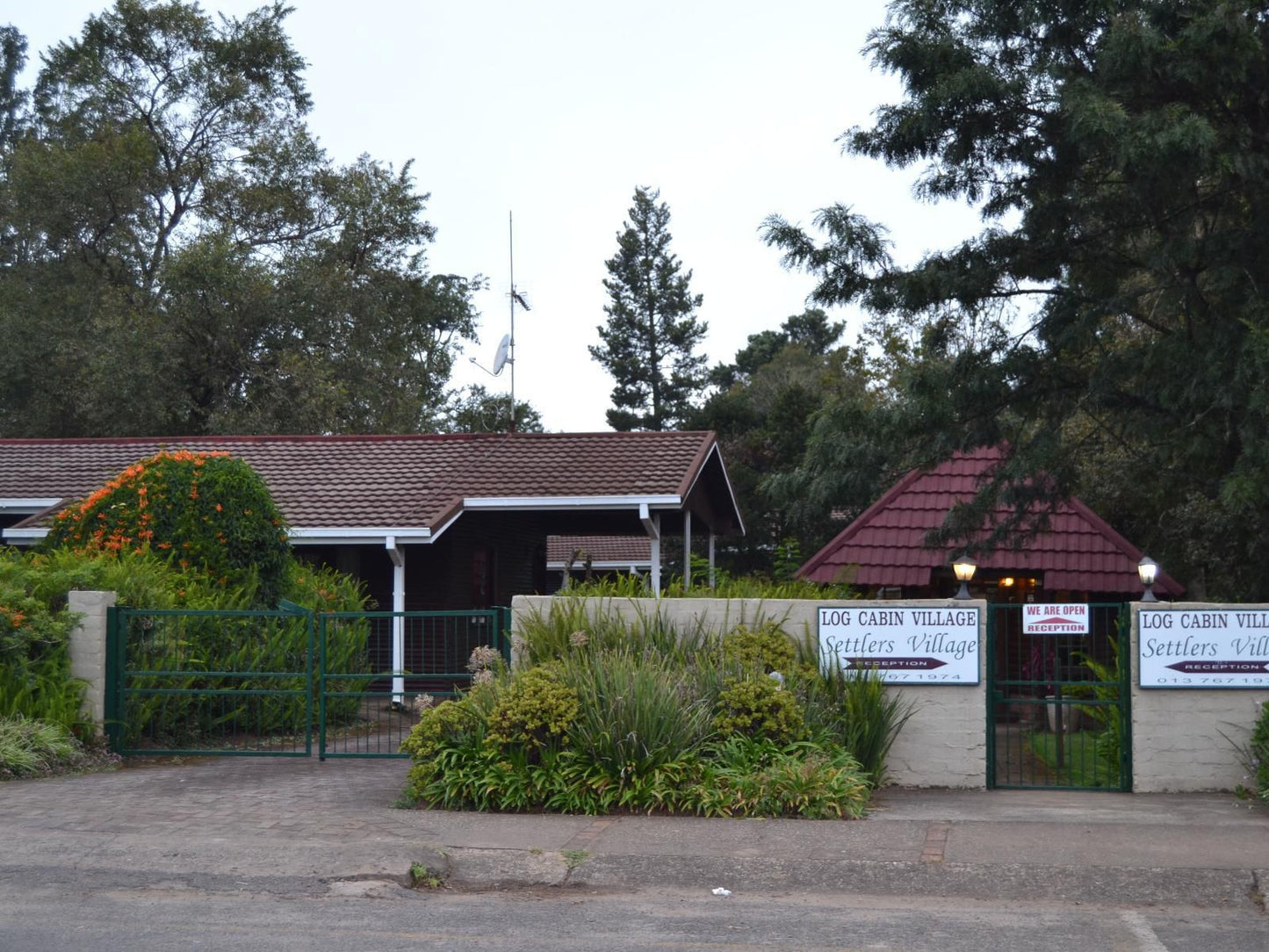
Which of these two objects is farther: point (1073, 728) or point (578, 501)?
point (578, 501)

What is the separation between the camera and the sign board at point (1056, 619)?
1130 cm

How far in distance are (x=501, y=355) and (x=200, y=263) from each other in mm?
12331

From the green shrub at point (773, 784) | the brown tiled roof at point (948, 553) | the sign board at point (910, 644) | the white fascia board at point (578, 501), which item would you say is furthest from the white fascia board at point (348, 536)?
the green shrub at point (773, 784)

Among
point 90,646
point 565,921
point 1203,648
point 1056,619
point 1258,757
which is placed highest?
point 1056,619

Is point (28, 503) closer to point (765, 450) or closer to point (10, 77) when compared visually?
point (765, 450)

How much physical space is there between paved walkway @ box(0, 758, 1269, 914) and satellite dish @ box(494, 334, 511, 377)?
41.2 ft

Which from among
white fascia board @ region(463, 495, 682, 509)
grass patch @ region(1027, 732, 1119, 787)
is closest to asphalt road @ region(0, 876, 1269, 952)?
grass patch @ region(1027, 732, 1119, 787)

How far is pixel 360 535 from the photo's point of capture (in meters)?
19.0

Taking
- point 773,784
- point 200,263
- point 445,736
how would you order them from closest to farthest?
point 773,784, point 445,736, point 200,263

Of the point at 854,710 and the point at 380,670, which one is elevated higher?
the point at 854,710

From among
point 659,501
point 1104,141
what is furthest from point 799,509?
point 1104,141

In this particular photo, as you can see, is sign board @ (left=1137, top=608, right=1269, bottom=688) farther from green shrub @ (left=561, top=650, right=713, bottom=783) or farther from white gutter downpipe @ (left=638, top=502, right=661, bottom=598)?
white gutter downpipe @ (left=638, top=502, right=661, bottom=598)

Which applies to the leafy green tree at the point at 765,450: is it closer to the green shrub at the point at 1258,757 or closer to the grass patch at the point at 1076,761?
the grass patch at the point at 1076,761

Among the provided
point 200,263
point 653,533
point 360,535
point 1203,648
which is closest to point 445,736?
point 1203,648
